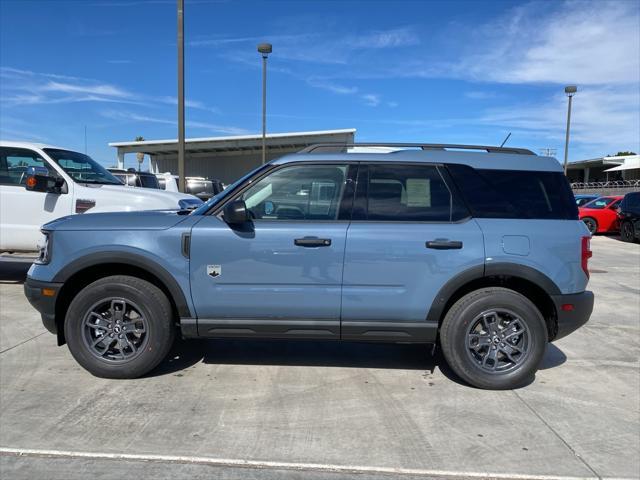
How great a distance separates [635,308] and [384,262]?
208 inches

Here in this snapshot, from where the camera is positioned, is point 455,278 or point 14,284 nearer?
point 455,278

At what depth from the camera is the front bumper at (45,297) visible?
166 inches

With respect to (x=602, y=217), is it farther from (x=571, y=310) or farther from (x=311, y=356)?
(x=311, y=356)

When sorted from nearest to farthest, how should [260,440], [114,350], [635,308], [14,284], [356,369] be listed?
1. [260,440]
2. [114,350]
3. [356,369]
4. [635,308]
5. [14,284]

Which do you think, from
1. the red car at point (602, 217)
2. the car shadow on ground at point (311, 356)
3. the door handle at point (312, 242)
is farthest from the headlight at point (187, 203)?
the red car at point (602, 217)

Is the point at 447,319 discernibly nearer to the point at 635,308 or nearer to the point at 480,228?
the point at 480,228

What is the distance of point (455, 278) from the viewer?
4090 millimetres

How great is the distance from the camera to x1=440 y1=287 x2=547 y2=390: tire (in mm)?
4152

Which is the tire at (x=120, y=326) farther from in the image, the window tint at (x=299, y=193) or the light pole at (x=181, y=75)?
the light pole at (x=181, y=75)

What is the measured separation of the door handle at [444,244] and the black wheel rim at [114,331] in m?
2.43

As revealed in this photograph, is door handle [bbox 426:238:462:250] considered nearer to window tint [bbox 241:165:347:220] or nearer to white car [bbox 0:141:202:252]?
window tint [bbox 241:165:347:220]

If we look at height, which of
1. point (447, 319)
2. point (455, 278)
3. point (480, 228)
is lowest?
point (447, 319)

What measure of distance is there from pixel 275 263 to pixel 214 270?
501mm

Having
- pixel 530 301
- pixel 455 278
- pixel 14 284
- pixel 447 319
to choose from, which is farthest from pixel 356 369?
pixel 14 284
